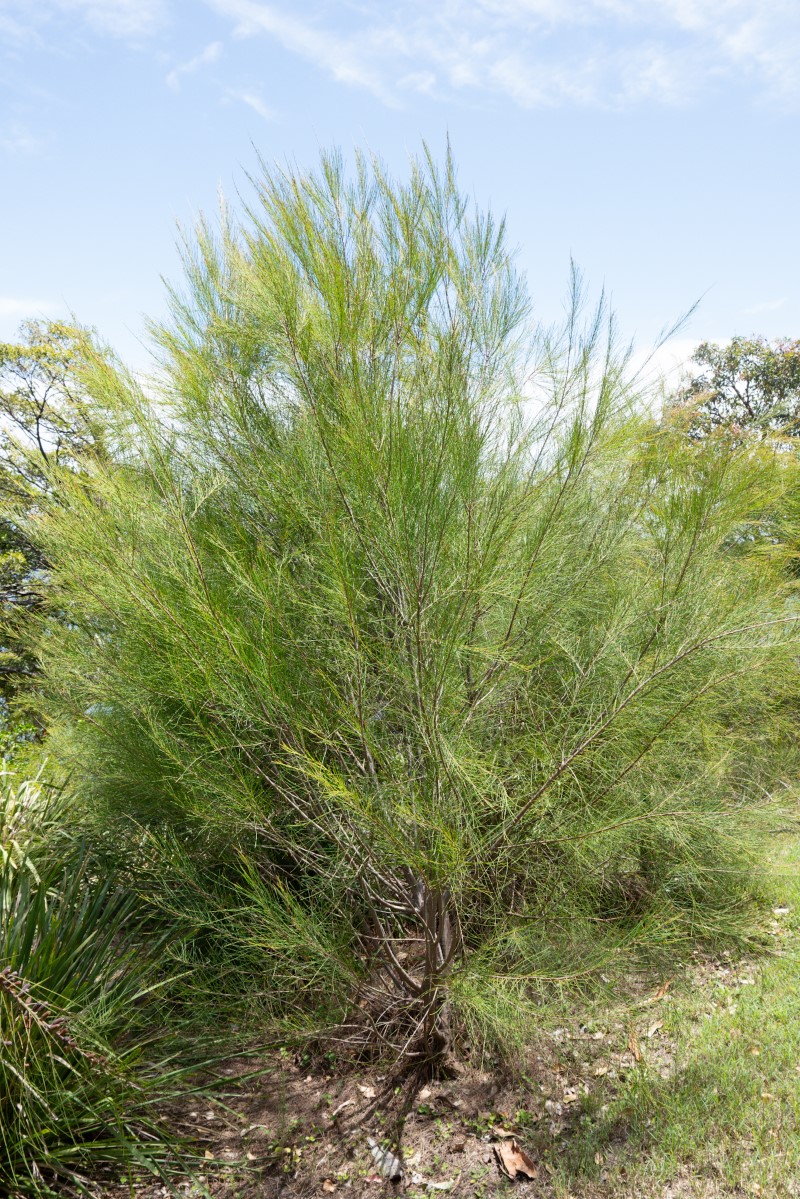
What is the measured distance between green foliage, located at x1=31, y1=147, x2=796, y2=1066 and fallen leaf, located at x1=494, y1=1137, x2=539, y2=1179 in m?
0.49

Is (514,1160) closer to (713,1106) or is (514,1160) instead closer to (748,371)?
(713,1106)

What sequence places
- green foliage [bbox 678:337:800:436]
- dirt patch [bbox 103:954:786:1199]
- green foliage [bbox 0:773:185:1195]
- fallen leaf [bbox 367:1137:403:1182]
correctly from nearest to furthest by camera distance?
green foliage [bbox 0:773:185:1195]
dirt patch [bbox 103:954:786:1199]
fallen leaf [bbox 367:1137:403:1182]
green foliage [bbox 678:337:800:436]

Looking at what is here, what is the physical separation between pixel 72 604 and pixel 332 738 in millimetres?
1965

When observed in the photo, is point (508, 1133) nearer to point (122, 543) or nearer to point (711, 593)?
point (711, 593)

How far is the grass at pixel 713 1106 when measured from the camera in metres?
2.69

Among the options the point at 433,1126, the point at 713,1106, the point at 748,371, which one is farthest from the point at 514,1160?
the point at 748,371

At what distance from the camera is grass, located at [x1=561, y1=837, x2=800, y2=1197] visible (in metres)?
2.69

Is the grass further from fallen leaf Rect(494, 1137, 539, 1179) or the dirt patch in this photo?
fallen leaf Rect(494, 1137, 539, 1179)

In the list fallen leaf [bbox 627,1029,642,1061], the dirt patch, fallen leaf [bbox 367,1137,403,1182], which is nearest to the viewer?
the dirt patch

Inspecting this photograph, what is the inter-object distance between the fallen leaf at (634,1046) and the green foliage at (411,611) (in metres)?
0.55

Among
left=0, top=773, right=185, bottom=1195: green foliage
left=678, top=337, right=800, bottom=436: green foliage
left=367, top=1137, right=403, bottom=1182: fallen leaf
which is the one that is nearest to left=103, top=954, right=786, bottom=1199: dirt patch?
left=367, top=1137, right=403, bottom=1182: fallen leaf

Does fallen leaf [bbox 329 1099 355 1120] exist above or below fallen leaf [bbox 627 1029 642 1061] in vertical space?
below

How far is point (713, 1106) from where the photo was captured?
3.00 m

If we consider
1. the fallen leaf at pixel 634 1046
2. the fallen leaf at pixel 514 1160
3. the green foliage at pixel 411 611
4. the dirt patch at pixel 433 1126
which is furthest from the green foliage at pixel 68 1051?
the fallen leaf at pixel 634 1046
